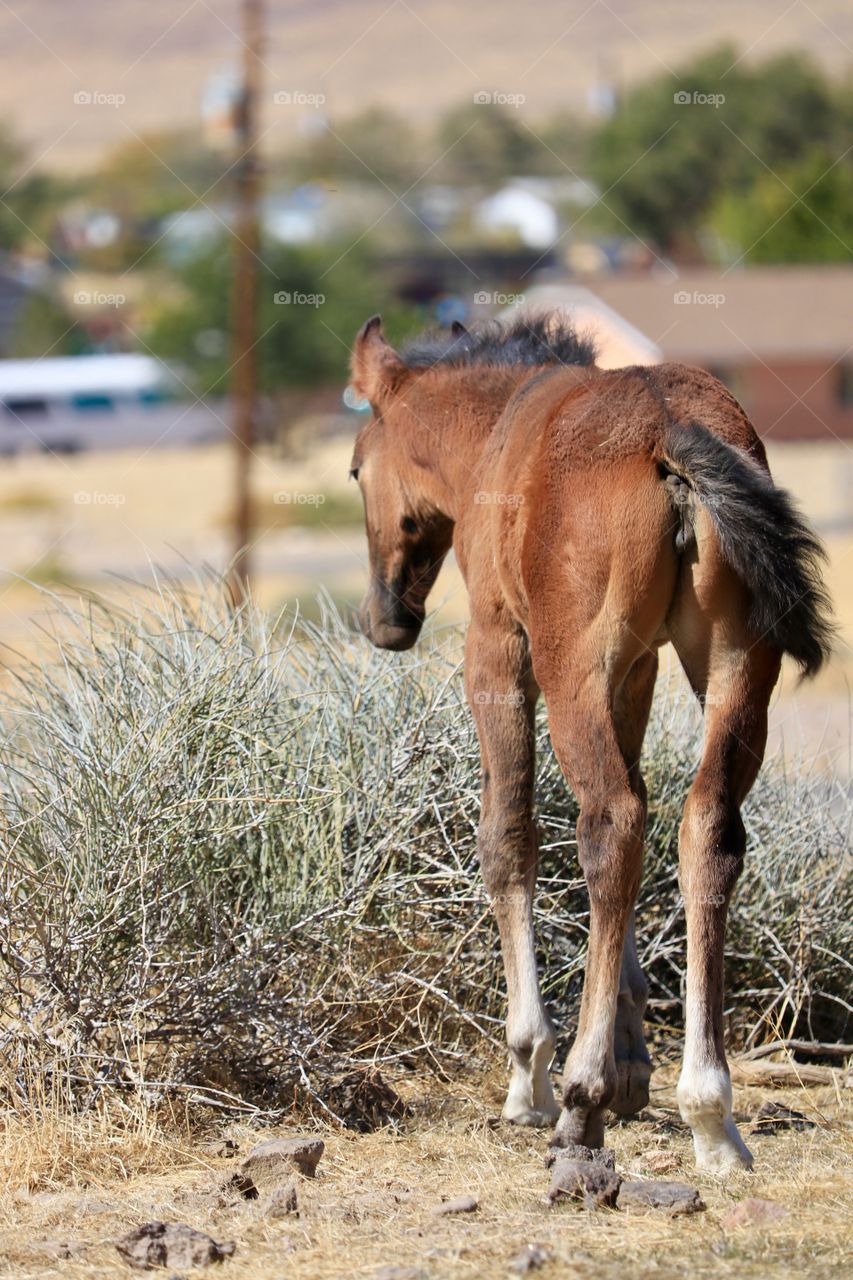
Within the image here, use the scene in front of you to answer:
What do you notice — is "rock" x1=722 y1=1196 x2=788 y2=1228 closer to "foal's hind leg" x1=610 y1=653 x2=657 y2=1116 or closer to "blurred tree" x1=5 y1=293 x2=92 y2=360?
"foal's hind leg" x1=610 y1=653 x2=657 y2=1116

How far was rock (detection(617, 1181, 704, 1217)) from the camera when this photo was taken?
3834mm

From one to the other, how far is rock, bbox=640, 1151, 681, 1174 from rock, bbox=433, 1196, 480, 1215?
614mm

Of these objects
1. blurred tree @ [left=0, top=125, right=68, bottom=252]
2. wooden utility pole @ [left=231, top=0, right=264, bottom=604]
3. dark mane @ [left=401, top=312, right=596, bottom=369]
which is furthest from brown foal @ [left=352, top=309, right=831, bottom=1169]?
blurred tree @ [left=0, top=125, right=68, bottom=252]

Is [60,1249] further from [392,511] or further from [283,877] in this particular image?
[392,511]

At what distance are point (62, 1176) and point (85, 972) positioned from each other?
0.61 m

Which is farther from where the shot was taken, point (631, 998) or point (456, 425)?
Result: point (456, 425)

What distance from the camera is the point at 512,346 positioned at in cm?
568

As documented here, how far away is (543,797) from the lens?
18.7 ft

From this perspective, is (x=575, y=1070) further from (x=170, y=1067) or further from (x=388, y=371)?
(x=388, y=371)

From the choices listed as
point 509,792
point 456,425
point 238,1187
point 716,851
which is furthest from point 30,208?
point 238,1187

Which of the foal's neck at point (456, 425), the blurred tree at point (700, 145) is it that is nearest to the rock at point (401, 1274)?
the foal's neck at point (456, 425)

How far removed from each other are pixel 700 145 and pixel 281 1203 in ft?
300

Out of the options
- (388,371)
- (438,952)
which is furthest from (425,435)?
(438,952)

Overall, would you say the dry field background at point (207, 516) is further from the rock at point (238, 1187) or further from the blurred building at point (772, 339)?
the rock at point (238, 1187)
